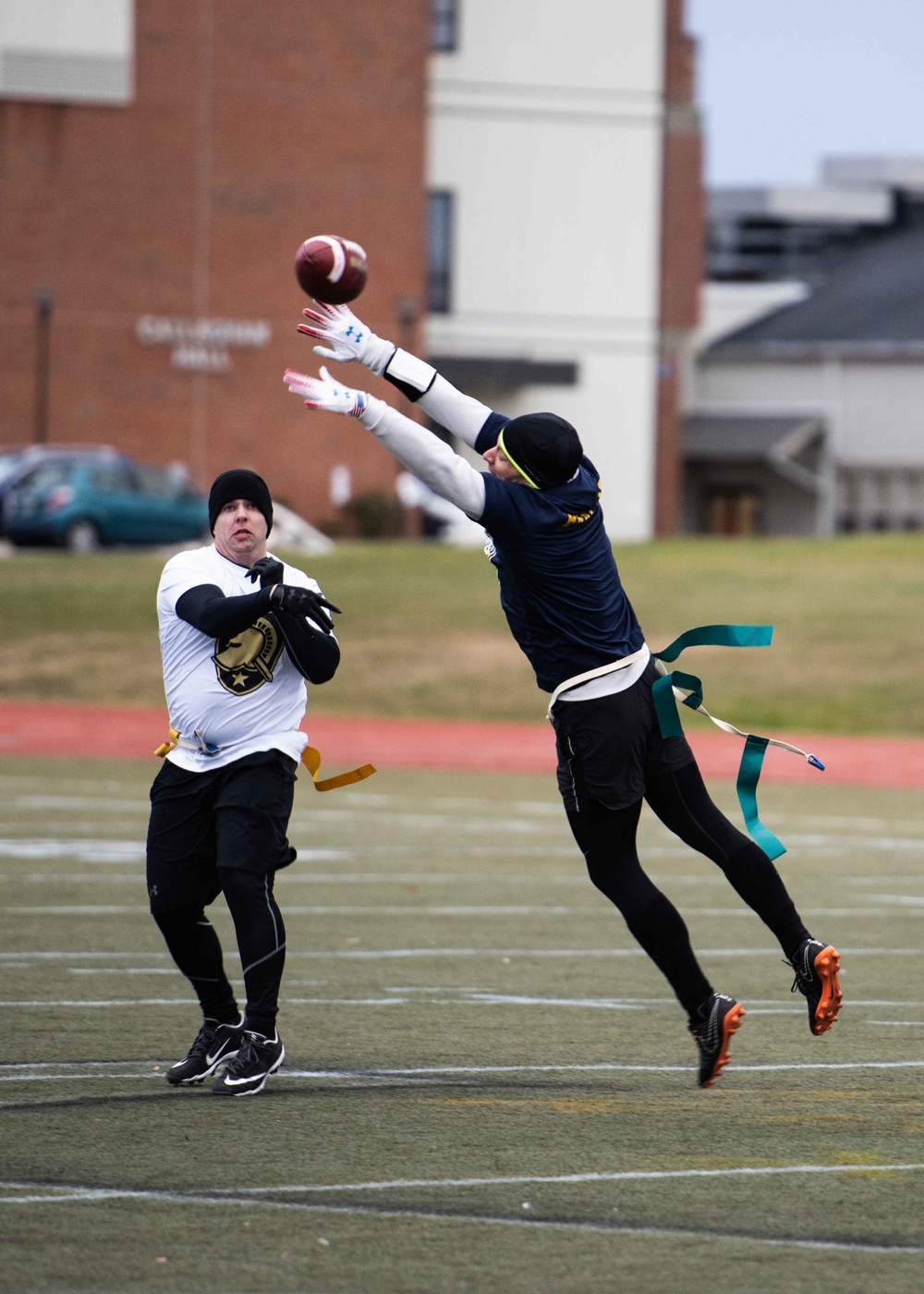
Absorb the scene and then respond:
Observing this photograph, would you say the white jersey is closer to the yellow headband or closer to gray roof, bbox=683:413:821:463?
the yellow headband

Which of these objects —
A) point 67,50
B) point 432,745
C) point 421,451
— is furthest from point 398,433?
point 67,50

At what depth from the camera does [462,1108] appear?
232 inches

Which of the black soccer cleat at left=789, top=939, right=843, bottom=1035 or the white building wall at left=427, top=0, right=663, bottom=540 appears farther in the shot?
the white building wall at left=427, top=0, right=663, bottom=540

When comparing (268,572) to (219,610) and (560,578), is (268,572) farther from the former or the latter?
(560,578)

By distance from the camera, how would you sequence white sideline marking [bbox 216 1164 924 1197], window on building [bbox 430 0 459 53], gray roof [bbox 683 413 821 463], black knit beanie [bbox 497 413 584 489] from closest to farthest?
white sideline marking [bbox 216 1164 924 1197]
black knit beanie [bbox 497 413 584 489]
window on building [bbox 430 0 459 53]
gray roof [bbox 683 413 821 463]

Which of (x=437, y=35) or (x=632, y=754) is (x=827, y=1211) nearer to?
(x=632, y=754)

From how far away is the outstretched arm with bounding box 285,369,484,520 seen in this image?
18.1 feet

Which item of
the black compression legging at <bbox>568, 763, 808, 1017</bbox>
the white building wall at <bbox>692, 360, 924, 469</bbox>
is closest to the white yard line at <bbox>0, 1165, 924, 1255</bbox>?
the black compression legging at <bbox>568, 763, 808, 1017</bbox>

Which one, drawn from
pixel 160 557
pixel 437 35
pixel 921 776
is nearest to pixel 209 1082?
pixel 921 776

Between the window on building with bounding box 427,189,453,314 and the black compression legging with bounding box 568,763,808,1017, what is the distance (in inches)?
1610

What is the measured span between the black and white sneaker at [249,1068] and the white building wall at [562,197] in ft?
132

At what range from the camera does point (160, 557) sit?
32.7 meters

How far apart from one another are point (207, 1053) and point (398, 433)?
209cm

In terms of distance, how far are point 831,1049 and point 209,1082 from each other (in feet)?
7.11
